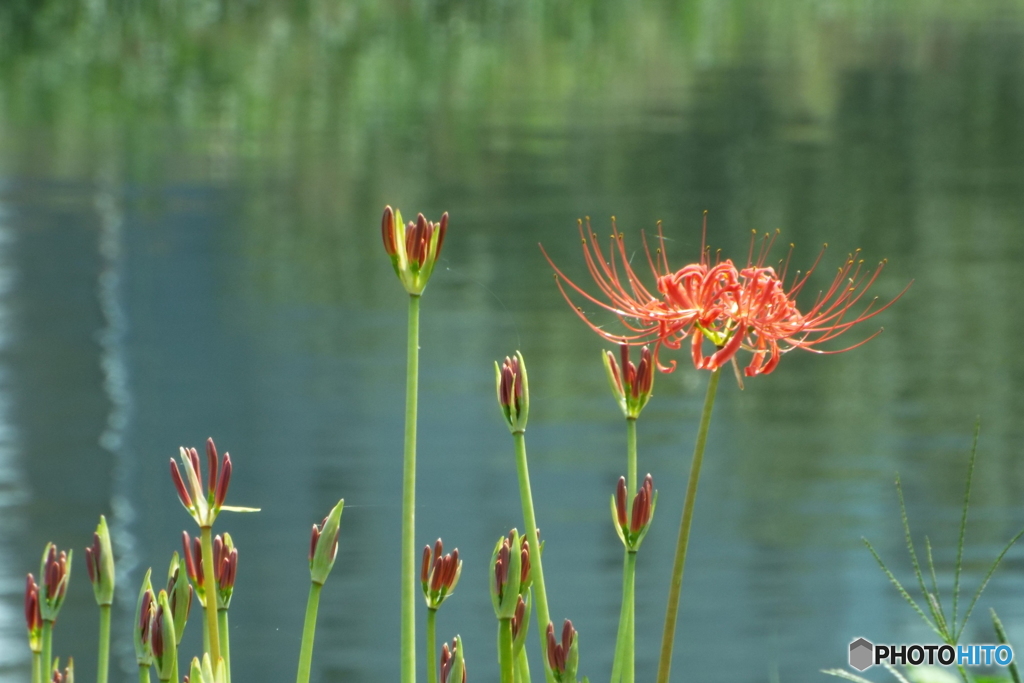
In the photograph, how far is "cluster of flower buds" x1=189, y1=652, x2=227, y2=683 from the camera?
0.83 m

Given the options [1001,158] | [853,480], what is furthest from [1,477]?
[1001,158]

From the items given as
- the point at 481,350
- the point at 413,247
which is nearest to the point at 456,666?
the point at 413,247

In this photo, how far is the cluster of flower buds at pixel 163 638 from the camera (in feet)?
2.85

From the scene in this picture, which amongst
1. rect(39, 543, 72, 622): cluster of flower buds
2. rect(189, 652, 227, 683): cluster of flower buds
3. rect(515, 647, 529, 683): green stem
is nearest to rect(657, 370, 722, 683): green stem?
rect(515, 647, 529, 683): green stem

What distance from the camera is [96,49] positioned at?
1362 cm

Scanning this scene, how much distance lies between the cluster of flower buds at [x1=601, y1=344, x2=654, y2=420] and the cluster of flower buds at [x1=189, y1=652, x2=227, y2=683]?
31 cm

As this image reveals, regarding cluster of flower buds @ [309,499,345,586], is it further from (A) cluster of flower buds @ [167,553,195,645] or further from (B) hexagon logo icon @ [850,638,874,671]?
(B) hexagon logo icon @ [850,638,874,671]

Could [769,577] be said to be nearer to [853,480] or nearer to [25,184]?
[853,480]

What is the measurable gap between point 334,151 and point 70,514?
5.35 metres

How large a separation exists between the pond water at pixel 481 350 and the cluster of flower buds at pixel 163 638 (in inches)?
94.9

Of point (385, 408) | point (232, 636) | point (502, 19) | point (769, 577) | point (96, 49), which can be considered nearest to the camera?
point (232, 636)

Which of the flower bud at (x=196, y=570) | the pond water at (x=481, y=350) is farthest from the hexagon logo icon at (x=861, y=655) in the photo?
the pond water at (x=481, y=350)

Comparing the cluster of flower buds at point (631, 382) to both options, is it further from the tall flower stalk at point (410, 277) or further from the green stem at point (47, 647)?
the green stem at point (47, 647)

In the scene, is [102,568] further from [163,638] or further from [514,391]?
[514,391]
